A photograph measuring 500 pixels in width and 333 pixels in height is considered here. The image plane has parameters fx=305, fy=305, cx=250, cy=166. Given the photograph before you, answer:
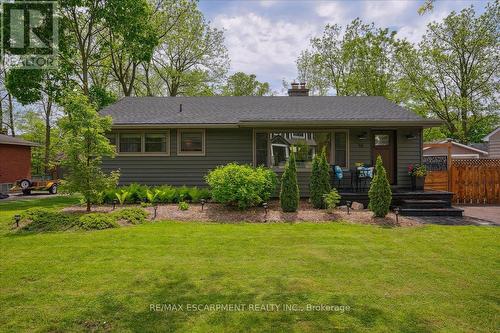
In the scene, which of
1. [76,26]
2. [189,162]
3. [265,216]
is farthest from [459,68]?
[76,26]

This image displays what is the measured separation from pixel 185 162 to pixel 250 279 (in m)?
8.16

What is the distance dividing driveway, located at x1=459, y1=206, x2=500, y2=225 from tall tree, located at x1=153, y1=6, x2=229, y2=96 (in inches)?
883

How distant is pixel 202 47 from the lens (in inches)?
1036

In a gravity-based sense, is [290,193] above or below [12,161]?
below

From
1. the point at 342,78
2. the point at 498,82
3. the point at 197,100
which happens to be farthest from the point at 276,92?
the point at 197,100

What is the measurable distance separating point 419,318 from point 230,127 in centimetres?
884

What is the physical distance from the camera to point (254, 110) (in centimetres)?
1251

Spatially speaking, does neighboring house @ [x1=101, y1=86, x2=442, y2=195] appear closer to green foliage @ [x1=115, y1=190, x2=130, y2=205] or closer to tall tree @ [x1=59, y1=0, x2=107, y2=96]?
green foliage @ [x1=115, y1=190, x2=130, y2=205]

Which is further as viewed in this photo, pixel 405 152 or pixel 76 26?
pixel 76 26

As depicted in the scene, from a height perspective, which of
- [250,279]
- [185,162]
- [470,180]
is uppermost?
[185,162]

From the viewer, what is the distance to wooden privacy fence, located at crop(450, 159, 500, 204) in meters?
11.5

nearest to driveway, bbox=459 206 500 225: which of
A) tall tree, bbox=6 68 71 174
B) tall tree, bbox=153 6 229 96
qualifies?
tall tree, bbox=6 68 71 174

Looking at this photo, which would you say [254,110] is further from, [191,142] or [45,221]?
[45,221]

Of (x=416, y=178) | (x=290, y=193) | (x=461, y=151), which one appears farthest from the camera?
(x=461, y=151)
